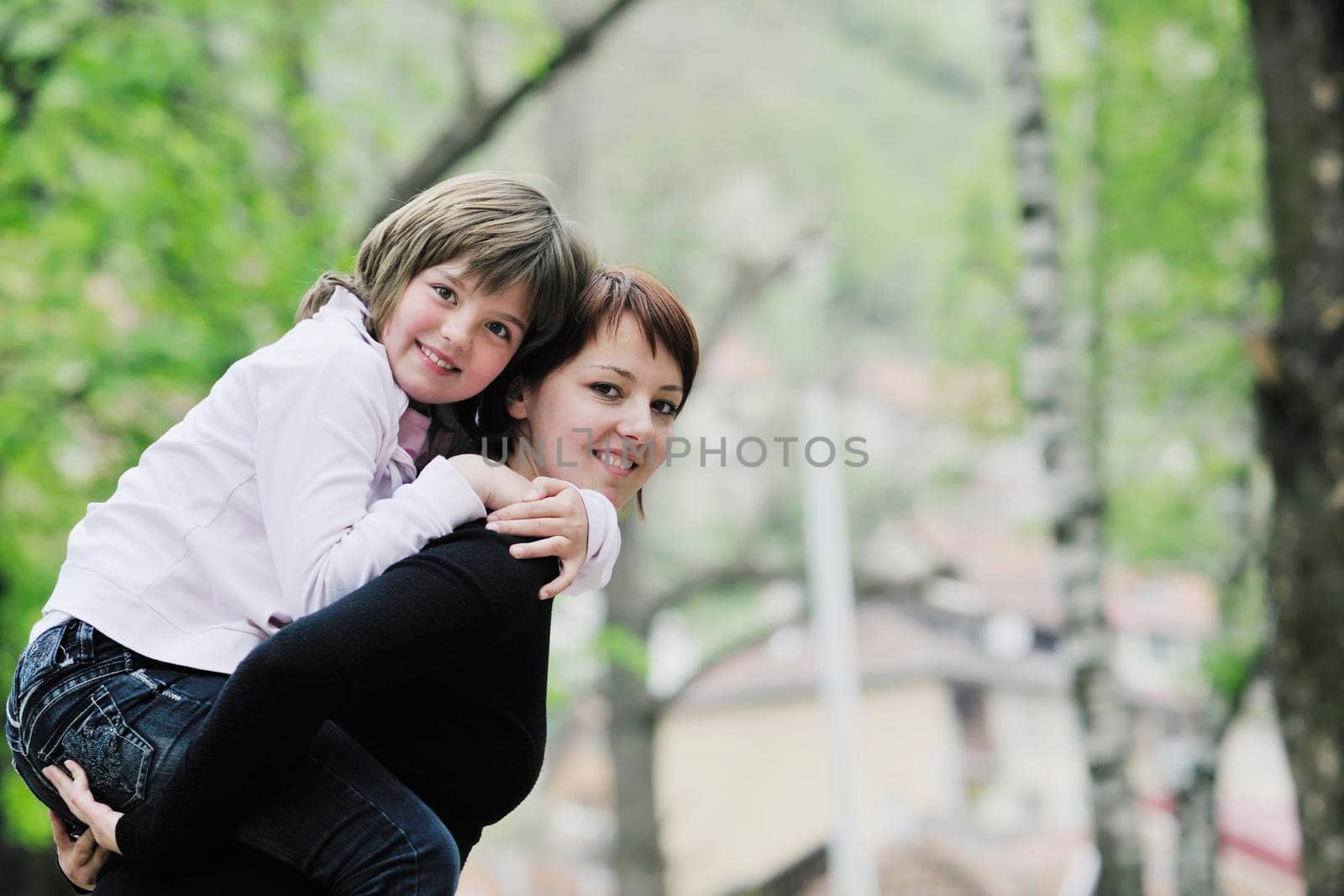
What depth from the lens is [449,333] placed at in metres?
1.73

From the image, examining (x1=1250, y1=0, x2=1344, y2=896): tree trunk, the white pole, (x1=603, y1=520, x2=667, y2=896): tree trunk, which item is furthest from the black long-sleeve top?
(x1=603, y1=520, x2=667, y2=896): tree trunk

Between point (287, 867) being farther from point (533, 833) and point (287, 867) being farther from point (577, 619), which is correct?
point (533, 833)

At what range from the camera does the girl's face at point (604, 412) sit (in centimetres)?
181

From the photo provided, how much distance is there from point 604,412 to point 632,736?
11.6 meters

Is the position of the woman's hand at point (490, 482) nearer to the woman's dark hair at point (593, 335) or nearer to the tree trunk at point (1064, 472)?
the woman's dark hair at point (593, 335)

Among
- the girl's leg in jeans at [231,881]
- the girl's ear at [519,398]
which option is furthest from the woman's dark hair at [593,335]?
the girl's leg in jeans at [231,881]

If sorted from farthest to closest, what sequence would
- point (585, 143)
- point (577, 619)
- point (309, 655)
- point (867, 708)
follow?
point (867, 708) < point (585, 143) < point (577, 619) < point (309, 655)

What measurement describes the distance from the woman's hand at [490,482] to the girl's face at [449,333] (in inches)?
5.0

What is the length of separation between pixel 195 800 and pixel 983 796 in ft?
76.9

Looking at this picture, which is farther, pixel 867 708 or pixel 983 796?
pixel 867 708

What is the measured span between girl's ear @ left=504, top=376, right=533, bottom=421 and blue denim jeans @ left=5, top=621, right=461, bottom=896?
19.1 inches

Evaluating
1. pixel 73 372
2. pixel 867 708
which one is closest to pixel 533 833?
pixel 867 708

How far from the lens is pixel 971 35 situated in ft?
62.6

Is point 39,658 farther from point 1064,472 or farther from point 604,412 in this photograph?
point 1064,472
